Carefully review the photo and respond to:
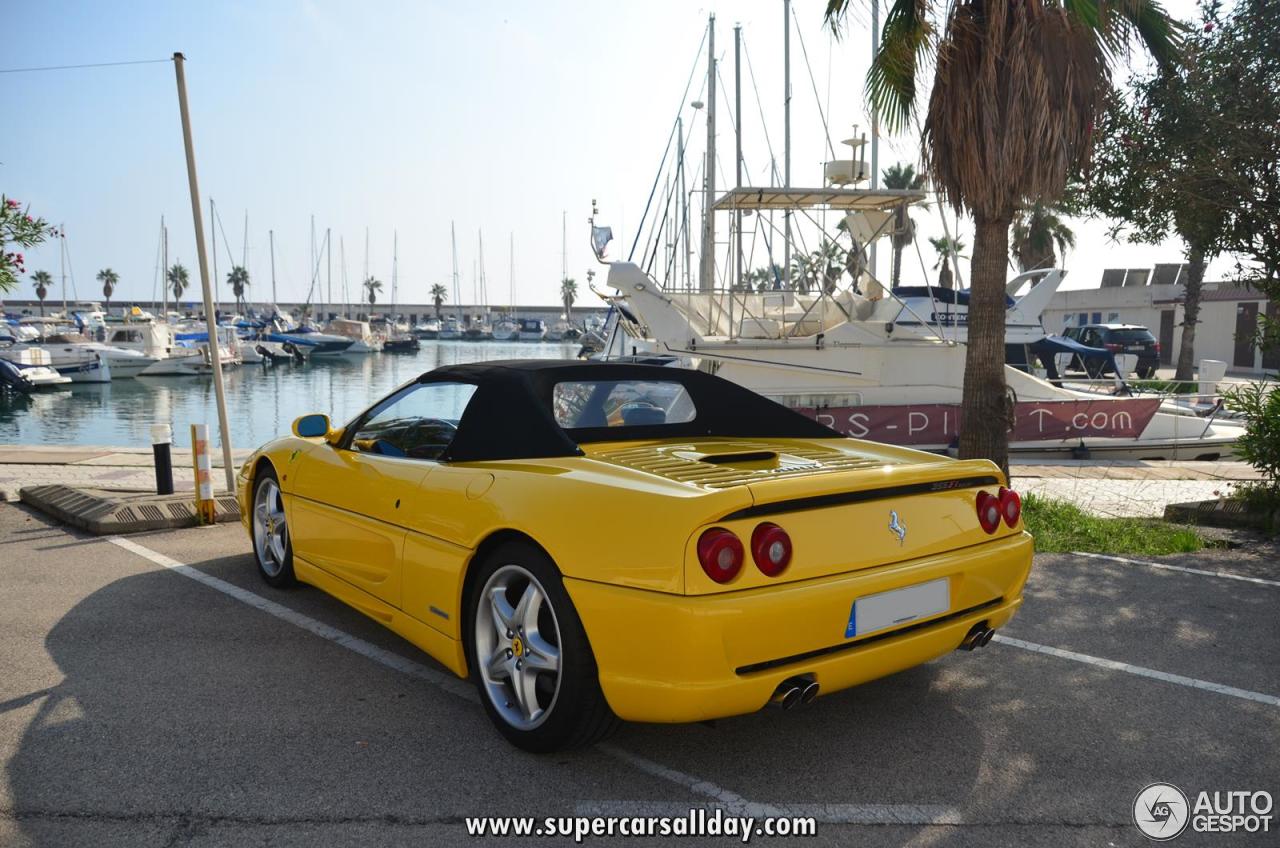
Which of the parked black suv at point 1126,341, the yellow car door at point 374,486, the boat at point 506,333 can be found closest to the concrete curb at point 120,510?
the yellow car door at point 374,486

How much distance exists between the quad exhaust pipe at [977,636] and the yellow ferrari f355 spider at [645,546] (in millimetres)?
12

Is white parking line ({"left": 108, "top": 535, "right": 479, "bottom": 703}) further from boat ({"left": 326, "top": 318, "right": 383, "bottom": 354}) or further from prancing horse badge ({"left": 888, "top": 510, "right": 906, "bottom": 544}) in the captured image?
boat ({"left": 326, "top": 318, "right": 383, "bottom": 354})

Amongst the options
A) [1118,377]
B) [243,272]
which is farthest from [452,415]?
[243,272]

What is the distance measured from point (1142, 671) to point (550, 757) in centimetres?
268

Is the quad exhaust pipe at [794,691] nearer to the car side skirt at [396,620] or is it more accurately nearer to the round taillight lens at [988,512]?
the round taillight lens at [988,512]

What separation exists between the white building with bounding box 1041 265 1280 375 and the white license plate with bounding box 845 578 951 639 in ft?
105

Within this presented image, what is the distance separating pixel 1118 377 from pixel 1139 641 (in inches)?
578

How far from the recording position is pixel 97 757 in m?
3.02

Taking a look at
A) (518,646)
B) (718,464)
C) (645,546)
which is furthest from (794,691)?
(518,646)

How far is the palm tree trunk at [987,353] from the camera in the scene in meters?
7.71

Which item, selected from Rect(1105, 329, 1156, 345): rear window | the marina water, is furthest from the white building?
the marina water

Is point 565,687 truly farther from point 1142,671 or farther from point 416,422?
point 1142,671

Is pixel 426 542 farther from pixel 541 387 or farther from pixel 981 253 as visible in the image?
pixel 981 253

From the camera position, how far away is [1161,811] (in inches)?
107
